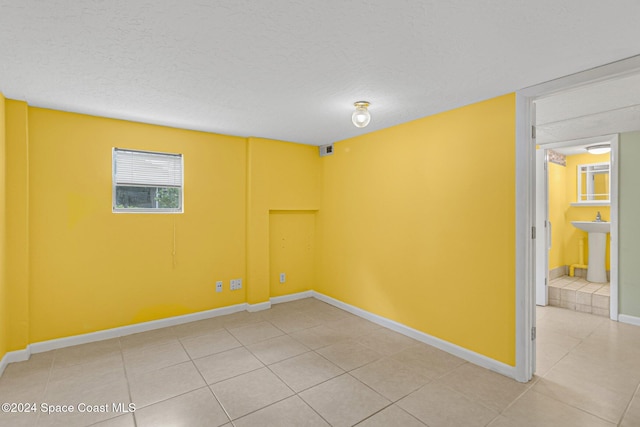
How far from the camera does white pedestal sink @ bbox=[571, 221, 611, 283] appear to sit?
A: 182 inches

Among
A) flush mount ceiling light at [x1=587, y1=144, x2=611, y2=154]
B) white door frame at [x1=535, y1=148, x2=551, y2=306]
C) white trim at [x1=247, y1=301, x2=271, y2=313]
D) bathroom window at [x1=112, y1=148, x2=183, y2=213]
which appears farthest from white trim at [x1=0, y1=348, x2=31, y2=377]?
flush mount ceiling light at [x1=587, y1=144, x2=611, y2=154]

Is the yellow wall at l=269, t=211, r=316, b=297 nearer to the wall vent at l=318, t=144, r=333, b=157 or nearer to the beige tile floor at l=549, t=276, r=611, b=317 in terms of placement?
the wall vent at l=318, t=144, r=333, b=157

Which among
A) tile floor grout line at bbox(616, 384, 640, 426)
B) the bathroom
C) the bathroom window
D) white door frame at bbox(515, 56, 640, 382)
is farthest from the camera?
the bathroom

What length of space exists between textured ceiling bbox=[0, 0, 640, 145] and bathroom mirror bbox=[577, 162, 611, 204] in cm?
403

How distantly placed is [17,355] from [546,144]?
659 cm

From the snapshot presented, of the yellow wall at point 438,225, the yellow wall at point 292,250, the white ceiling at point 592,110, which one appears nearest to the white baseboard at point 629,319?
the white ceiling at point 592,110

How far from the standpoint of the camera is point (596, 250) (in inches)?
183

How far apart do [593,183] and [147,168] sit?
6.83 metres

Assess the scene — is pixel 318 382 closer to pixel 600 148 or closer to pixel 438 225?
pixel 438 225

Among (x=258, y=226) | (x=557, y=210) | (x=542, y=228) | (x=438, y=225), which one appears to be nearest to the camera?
(x=438, y=225)

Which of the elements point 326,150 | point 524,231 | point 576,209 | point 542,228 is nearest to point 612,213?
point 542,228

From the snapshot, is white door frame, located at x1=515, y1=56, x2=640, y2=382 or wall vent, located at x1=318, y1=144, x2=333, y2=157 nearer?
white door frame, located at x1=515, y1=56, x2=640, y2=382

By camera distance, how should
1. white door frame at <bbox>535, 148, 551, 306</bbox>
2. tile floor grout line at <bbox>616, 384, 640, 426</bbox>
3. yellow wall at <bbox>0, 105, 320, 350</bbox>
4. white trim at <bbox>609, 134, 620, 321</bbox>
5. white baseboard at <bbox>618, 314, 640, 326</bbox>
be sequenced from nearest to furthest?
tile floor grout line at <bbox>616, 384, 640, 426</bbox>, yellow wall at <bbox>0, 105, 320, 350</bbox>, white baseboard at <bbox>618, 314, 640, 326</bbox>, white trim at <bbox>609, 134, 620, 321</bbox>, white door frame at <bbox>535, 148, 551, 306</bbox>

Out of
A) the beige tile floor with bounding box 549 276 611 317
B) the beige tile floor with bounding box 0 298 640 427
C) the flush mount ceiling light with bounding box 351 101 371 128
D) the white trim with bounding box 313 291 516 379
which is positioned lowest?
the beige tile floor with bounding box 0 298 640 427
